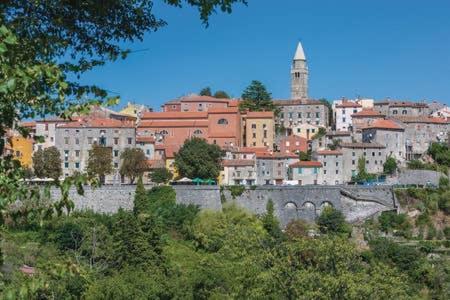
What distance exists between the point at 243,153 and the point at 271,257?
39.2 m

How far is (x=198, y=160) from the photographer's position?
58906mm

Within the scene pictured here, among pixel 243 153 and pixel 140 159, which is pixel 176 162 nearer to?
pixel 140 159

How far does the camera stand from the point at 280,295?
914 inches

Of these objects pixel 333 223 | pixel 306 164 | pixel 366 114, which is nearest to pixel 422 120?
pixel 366 114

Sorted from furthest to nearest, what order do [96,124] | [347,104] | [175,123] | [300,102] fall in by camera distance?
[300,102] → [347,104] → [175,123] → [96,124]

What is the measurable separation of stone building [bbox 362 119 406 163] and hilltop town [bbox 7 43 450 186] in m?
0.08

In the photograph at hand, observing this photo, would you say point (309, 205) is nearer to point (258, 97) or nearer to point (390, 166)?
point (390, 166)

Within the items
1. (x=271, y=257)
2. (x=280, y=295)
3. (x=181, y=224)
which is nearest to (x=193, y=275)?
(x=271, y=257)

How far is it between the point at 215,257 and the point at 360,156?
1138 inches

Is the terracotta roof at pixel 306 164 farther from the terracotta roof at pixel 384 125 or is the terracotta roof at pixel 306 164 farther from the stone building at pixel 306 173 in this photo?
the terracotta roof at pixel 384 125

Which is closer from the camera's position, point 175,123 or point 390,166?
point 390,166

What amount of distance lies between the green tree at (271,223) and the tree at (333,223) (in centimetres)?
303

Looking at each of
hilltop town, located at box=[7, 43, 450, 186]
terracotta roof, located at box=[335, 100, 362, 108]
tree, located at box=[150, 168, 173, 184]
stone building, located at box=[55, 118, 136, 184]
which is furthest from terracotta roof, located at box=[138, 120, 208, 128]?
terracotta roof, located at box=[335, 100, 362, 108]

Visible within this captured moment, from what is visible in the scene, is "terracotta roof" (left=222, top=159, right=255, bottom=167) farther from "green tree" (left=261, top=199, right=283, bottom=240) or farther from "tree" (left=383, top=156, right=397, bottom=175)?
"tree" (left=383, top=156, right=397, bottom=175)
